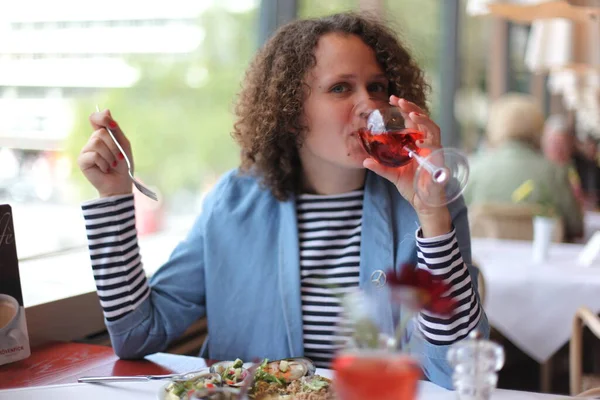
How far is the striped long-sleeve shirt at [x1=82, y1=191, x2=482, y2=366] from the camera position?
1678 mm

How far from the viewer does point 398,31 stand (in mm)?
1907

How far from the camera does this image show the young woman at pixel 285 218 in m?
1.67

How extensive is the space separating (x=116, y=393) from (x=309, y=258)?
1.99ft

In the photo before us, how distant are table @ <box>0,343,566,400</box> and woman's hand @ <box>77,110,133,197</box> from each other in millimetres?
381

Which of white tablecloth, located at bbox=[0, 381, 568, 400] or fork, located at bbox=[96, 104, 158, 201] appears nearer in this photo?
white tablecloth, located at bbox=[0, 381, 568, 400]

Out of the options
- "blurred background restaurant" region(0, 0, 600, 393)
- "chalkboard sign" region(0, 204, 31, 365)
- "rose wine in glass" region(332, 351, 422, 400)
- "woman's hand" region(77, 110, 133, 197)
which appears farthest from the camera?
"blurred background restaurant" region(0, 0, 600, 393)

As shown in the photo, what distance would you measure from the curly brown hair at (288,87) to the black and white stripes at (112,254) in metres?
0.36

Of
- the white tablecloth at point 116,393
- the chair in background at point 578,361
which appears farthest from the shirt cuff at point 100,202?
the chair in background at point 578,361

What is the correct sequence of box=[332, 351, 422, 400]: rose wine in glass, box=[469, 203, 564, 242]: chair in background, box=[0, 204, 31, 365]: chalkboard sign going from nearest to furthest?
1. box=[332, 351, 422, 400]: rose wine in glass
2. box=[0, 204, 31, 365]: chalkboard sign
3. box=[469, 203, 564, 242]: chair in background

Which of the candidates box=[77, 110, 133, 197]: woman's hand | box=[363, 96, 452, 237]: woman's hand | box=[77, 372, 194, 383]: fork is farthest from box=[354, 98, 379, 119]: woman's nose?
box=[77, 372, 194, 383]: fork

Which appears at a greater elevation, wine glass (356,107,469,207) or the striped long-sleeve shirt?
wine glass (356,107,469,207)

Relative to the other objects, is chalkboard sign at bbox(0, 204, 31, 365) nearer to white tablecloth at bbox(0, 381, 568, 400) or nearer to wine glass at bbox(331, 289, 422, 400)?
white tablecloth at bbox(0, 381, 568, 400)

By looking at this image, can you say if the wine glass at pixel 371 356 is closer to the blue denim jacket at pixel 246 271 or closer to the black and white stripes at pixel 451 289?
the black and white stripes at pixel 451 289

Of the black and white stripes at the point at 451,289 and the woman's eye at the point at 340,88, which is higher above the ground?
the woman's eye at the point at 340,88
